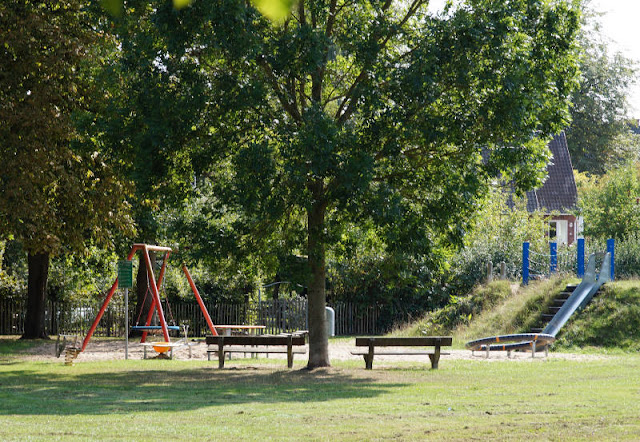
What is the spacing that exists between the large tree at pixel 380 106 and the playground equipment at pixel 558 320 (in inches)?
188

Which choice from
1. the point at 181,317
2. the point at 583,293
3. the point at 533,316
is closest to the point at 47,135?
the point at 181,317

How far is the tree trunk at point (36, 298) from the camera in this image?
3017cm

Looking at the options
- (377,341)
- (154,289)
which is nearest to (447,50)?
(377,341)

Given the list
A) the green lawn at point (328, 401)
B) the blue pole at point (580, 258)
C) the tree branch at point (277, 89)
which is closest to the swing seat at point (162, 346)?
the green lawn at point (328, 401)

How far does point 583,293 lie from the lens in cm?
2572

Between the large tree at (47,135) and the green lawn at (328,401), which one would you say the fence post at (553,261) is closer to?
the green lawn at (328,401)

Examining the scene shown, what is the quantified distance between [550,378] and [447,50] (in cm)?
644

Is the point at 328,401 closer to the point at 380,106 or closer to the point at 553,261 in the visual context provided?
the point at 380,106

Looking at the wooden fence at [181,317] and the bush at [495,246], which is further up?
the bush at [495,246]

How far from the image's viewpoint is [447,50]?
16453 mm

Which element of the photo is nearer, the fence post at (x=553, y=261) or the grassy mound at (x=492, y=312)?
the grassy mound at (x=492, y=312)

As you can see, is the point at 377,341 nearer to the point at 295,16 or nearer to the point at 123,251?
the point at 295,16

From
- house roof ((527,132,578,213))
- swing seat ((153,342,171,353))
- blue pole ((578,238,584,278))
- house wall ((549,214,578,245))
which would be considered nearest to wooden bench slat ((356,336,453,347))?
swing seat ((153,342,171,353))

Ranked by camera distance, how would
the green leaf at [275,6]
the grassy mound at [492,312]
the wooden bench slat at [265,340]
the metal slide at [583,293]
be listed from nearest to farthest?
1. the green leaf at [275,6]
2. the wooden bench slat at [265,340]
3. the metal slide at [583,293]
4. the grassy mound at [492,312]
